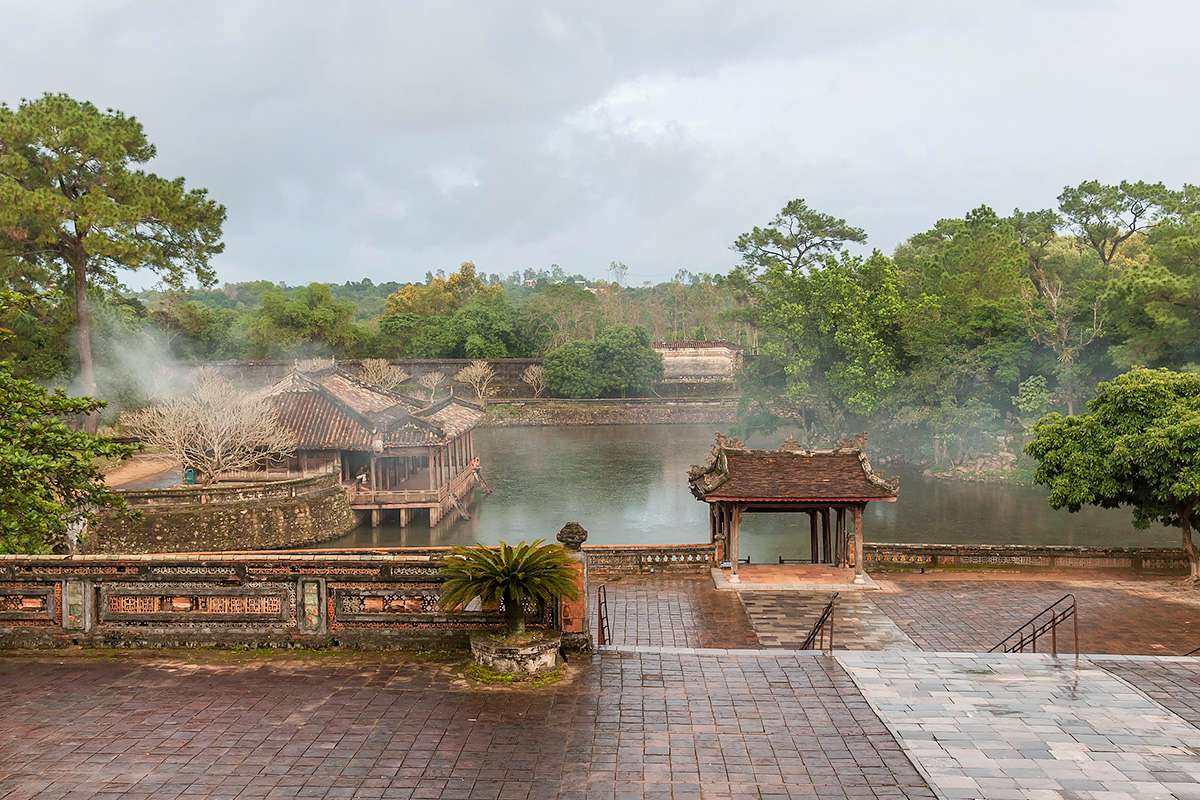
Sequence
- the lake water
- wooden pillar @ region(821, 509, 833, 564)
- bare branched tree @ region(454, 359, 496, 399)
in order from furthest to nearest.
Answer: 1. bare branched tree @ region(454, 359, 496, 399)
2. the lake water
3. wooden pillar @ region(821, 509, 833, 564)

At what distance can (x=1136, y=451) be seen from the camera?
20.1 meters

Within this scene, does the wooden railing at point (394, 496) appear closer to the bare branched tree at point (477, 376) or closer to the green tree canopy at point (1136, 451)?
the green tree canopy at point (1136, 451)

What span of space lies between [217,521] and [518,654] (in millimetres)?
24062

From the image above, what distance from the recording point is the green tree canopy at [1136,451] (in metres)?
19.5

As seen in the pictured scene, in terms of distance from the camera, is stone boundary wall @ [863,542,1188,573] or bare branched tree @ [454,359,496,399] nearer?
stone boundary wall @ [863,542,1188,573]

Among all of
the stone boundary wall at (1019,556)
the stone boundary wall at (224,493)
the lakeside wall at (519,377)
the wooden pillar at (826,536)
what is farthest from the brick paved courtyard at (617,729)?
the lakeside wall at (519,377)

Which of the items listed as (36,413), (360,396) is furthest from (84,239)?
(36,413)

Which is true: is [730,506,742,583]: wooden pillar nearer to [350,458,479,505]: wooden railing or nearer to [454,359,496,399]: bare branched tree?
[350,458,479,505]: wooden railing

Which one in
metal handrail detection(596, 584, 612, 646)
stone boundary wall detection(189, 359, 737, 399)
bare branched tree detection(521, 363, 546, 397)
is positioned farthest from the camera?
bare branched tree detection(521, 363, 546, 397)

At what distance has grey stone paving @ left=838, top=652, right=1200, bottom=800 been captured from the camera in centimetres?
782

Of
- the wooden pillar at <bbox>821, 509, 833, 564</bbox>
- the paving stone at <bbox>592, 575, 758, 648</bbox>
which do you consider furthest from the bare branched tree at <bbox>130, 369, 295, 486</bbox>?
the wooden pillar at <bbox>821, 509, 833, 564</bbox>

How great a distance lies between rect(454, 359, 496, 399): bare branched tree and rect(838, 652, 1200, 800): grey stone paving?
215ft

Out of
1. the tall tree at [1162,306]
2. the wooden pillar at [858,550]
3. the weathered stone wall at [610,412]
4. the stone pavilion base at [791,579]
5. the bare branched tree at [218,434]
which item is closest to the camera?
the stone pavilion base at [791,579]

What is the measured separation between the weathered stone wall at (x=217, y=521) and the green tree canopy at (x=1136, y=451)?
82.4 feet
